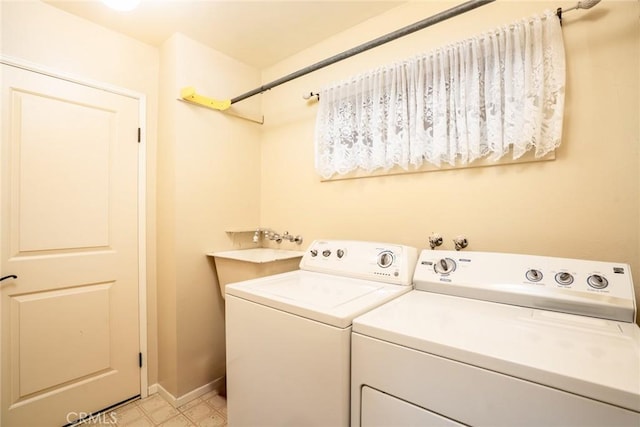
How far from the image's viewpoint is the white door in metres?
1.57

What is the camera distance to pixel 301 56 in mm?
2248

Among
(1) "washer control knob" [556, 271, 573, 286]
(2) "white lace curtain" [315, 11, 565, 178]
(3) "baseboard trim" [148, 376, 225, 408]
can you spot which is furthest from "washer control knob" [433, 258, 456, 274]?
(3) "baseboard trim" [148, 376, 225, 408]

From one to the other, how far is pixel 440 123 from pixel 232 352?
59.3 inches

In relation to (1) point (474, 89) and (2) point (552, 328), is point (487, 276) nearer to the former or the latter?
(2) point (552, 328)

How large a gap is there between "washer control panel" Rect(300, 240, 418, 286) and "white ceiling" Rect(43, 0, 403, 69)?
54.2 inches

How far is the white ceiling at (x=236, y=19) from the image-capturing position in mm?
1712

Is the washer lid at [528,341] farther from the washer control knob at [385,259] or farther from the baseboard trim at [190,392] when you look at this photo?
the baseboard trim at [190,392]

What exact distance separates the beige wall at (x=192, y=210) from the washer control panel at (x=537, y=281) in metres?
1.50

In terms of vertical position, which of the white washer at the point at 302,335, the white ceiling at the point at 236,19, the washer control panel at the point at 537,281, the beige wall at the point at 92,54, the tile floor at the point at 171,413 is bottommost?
the tile floor at the point at 171,413

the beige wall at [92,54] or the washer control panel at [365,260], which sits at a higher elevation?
the beige wall at [92,54]

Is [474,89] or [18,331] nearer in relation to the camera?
[474,89]

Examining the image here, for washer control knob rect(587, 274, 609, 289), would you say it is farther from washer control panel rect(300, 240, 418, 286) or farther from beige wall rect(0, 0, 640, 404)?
washer control panel rect(300, 240, 418, 286)

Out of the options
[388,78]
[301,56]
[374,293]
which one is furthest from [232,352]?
[301,56]

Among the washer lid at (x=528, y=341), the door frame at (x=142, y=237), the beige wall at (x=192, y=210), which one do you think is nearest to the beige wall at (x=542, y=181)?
the washer lid at (x=528, y=341)
